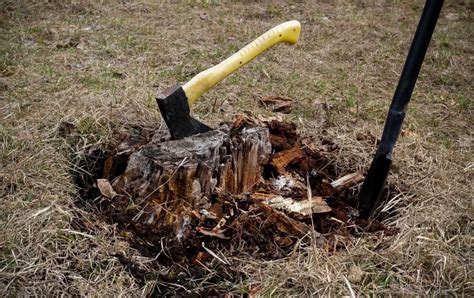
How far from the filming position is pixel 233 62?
2.68m

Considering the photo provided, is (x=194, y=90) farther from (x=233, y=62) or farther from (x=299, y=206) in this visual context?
(x=299, y=206)

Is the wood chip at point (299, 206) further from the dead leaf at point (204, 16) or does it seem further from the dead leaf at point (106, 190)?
the dead leaf at point (204, 16)

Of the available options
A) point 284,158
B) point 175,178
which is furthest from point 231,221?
point 284,158

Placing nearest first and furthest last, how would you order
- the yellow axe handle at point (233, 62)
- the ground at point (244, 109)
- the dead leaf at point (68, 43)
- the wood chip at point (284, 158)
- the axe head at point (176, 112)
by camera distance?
the ground at point (244, 109)
the axe head at point (176, 112)
the yellow axe handle at point (233, 62)
the wood chip at point (284, 158)
the dead leaf at point (68, 43)

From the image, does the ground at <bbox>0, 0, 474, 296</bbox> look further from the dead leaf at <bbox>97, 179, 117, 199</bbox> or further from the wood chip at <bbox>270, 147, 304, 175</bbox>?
the wood chip at <bbox>270, 147, 304, 175</bbox>

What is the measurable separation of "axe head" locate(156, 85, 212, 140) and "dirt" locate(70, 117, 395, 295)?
28 cm

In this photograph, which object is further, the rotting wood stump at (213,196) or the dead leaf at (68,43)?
the dead leaf at (68,43)

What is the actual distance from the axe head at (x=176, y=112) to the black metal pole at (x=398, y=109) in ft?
3.34

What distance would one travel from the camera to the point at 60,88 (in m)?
3.99

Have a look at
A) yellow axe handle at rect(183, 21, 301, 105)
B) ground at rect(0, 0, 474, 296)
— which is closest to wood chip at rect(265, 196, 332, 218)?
ground at rect(0, 0, 474, 296)

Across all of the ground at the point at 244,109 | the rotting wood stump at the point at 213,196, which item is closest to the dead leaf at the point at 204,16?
the ground at the point at 244,109

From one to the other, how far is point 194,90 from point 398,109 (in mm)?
1082

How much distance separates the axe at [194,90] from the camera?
247 centimetres

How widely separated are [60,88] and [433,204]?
2.99 metres
